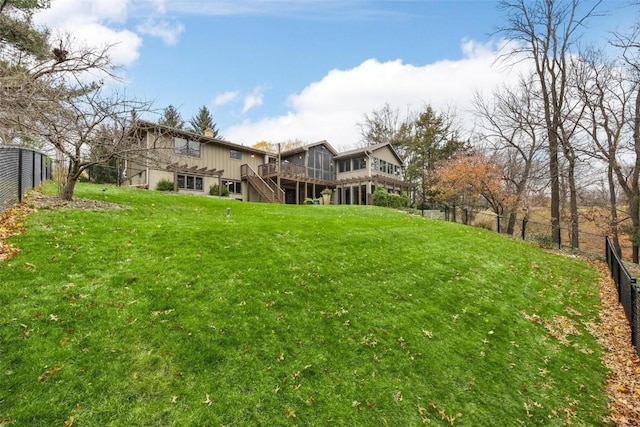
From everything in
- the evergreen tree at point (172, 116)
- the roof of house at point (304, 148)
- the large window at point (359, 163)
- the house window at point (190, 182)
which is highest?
the roof of house at point (304, 148)

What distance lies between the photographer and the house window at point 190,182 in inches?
836

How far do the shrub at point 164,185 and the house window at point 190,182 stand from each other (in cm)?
88

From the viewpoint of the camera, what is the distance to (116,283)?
495 centimetres

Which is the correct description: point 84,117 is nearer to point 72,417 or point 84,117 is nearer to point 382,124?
point 72,417

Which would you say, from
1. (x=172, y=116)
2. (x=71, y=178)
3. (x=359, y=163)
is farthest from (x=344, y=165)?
(x=71, y=178)

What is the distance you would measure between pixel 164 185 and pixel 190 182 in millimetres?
1991

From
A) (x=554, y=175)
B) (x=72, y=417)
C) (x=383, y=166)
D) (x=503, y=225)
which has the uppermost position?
(x=383, y=166)

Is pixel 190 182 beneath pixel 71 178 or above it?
above

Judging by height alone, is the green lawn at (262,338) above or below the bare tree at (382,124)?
below

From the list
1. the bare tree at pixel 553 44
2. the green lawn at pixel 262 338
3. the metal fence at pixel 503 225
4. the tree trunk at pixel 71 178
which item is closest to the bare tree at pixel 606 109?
the bare tree at pixel 553 44

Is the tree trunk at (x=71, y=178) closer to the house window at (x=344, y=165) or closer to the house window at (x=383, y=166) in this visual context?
the house window at (x=344, y=165)

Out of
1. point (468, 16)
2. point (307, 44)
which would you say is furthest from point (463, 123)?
point (307, 44)

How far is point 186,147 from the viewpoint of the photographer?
71.4ft

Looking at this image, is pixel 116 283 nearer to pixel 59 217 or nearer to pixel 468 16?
pixel 59 217
